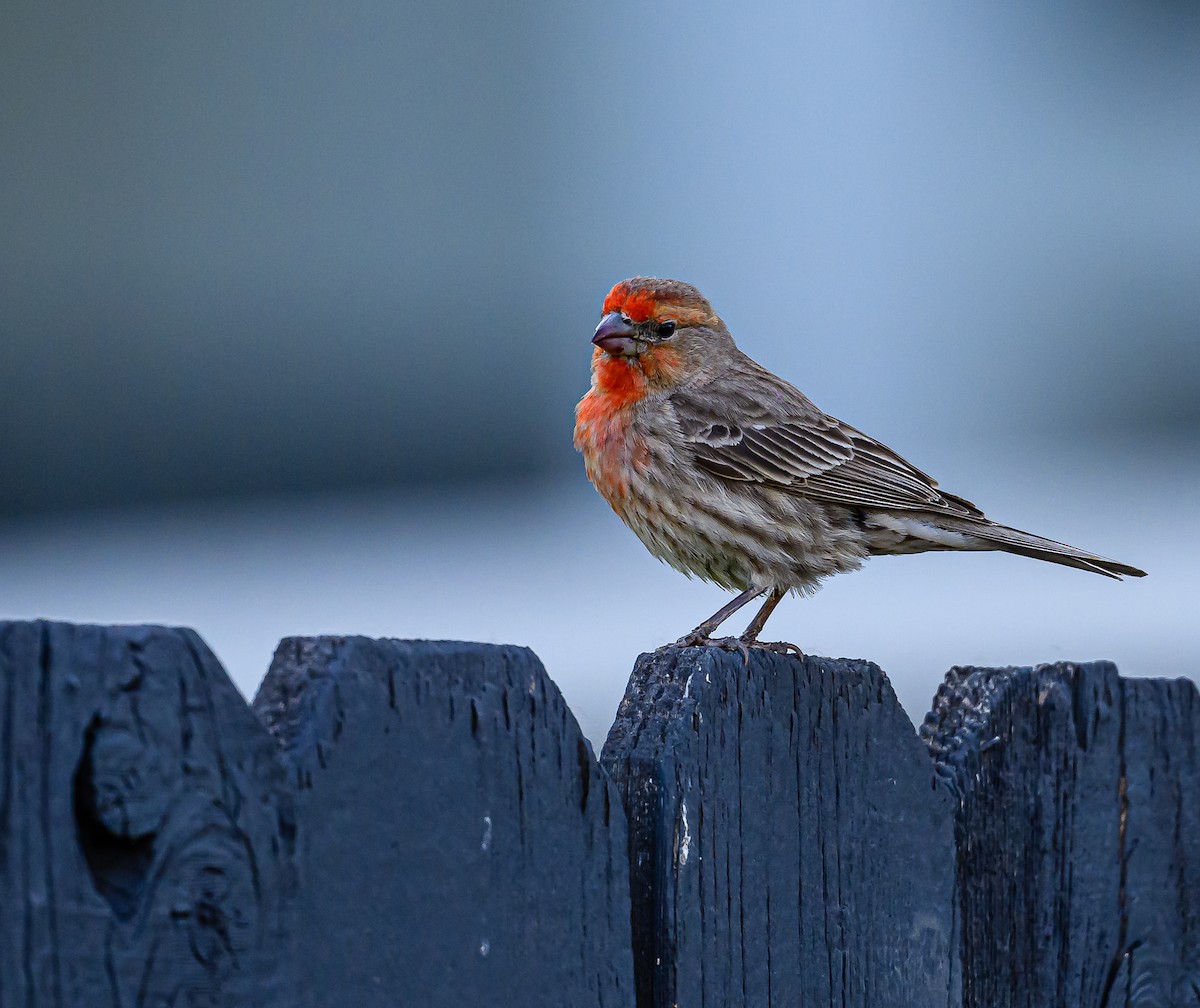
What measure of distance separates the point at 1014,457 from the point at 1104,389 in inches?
18.2

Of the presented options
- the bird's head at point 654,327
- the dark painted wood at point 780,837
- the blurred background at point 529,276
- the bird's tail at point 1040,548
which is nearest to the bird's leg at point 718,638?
the dark painted wood at point 780,837

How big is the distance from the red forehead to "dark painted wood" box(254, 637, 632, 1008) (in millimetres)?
2972

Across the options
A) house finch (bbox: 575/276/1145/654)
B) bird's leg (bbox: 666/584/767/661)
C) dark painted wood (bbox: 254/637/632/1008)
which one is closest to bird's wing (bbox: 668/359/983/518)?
house finch (bbox: 575/276/1145/654)

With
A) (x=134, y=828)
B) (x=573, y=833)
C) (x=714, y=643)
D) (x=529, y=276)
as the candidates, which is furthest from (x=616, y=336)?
(x=134, y=828)

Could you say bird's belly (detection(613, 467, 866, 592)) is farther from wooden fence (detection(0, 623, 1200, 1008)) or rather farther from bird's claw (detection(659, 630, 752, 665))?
wooden fence (detection(0, 623, 1200, 1008))

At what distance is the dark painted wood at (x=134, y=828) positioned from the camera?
1539 mm

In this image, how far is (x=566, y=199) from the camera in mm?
6676

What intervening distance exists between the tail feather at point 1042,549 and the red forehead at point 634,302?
42.6 inches

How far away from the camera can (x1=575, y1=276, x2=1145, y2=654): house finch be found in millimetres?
4383

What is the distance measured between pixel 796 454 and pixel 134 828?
3.33 meters

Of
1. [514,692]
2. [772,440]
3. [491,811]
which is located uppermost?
[772,440]

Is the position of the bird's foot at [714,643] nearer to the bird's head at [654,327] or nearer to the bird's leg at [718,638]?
the bird's leg at [718,638]

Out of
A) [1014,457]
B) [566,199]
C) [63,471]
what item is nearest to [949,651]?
[1014,457]

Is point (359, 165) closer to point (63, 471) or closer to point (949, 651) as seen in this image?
point (63, 471)
